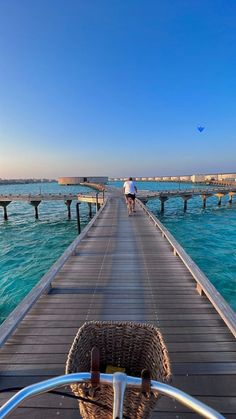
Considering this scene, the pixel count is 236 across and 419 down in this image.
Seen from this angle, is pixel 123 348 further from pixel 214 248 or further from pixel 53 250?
pixel 53 250

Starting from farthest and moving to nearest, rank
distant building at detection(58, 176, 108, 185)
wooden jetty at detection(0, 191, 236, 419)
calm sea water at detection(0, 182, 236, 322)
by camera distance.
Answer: distant building at detection(58, 176, 108, 185)
calm sea water at detection(0, 182, 236, 322)
wooden jetty at detection(0, 191, 236, 419)

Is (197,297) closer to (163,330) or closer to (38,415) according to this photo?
(163,330)

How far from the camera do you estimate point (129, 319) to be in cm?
398

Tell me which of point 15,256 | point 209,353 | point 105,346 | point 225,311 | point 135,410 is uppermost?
point 135,410

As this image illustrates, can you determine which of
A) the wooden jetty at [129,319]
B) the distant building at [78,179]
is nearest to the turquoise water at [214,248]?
the wooden jetty at [129,319]

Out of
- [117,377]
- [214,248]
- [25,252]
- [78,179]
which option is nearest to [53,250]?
[25,252]

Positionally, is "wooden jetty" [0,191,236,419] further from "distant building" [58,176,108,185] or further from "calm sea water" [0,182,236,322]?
"distant building" [58,176,108,185]

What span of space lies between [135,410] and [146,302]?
9.65 feet

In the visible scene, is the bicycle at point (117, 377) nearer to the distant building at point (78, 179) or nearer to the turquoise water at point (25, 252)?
the turquoise water at point (25, 252)

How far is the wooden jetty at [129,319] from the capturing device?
2.62 m

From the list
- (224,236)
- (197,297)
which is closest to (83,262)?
(197,297)

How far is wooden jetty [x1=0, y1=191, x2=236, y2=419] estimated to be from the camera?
8.61ft

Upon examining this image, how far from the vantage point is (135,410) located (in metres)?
1.69

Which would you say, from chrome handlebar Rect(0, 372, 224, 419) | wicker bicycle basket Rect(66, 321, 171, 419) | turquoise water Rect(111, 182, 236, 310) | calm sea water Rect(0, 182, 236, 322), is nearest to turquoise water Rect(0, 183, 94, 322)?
calm sea water Rect(0, 182, 236, 322)
